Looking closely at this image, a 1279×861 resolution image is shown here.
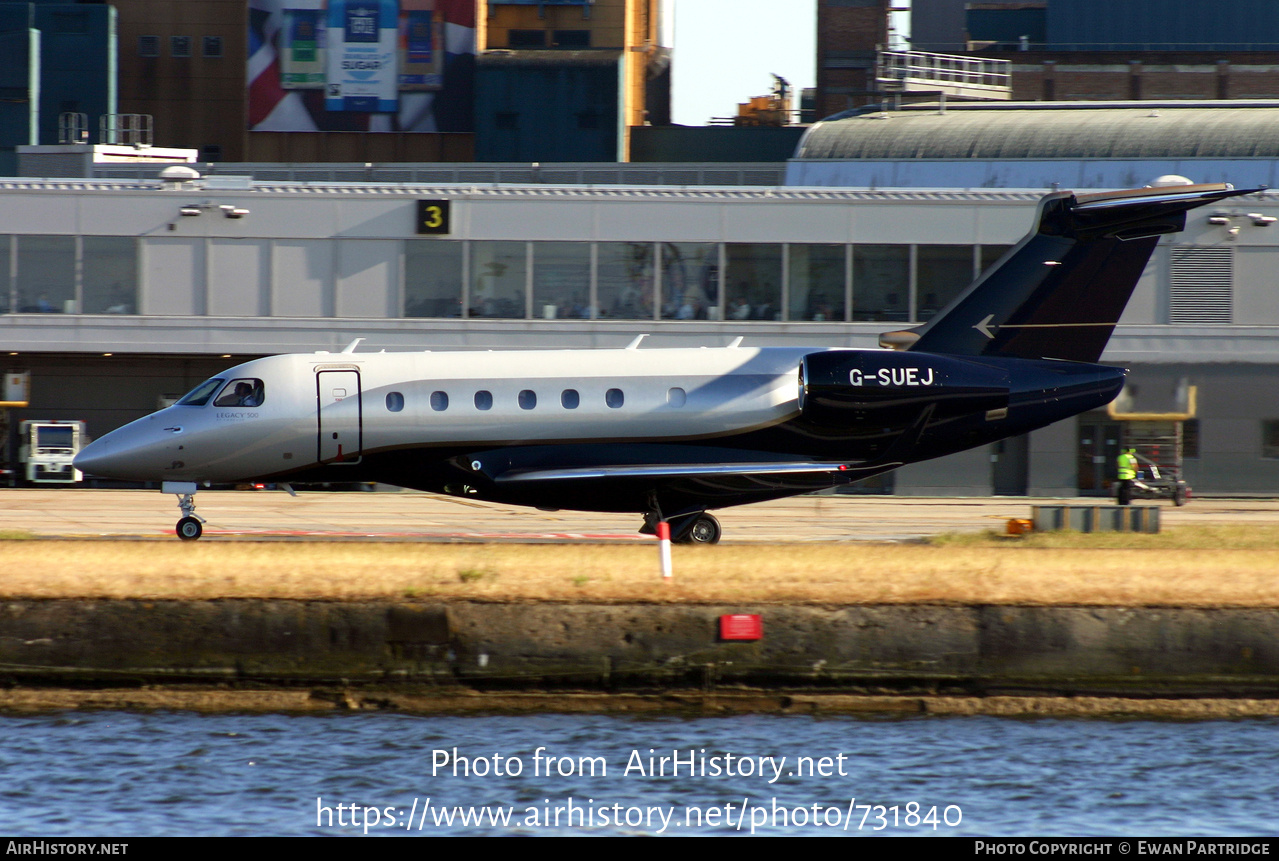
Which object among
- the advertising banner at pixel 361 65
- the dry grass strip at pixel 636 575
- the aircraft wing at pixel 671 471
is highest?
the advertising banner at pixel 361 65

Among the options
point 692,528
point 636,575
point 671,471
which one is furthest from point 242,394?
point 636,575

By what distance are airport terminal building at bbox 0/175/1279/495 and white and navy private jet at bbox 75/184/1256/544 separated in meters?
20.8

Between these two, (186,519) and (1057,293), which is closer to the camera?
(186,519)

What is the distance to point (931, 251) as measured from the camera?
46.8 meters

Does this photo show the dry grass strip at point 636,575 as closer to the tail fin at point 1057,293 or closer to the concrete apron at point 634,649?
the concrete apron at point 634,649

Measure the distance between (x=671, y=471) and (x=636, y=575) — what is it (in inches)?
235

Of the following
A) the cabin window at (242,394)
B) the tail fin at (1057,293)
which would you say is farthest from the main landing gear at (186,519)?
the tail fin at (1057,293)

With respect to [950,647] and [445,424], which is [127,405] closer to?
[445,424]

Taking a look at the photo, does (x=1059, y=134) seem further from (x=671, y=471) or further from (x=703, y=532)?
(x=671, y=471)

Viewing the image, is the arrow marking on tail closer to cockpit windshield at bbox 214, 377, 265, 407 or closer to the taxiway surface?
the taxiway surface

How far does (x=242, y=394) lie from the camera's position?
2602cm

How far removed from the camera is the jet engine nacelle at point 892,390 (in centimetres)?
2594

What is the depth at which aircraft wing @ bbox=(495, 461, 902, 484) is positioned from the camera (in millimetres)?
25719

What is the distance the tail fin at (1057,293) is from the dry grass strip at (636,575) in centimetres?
552
